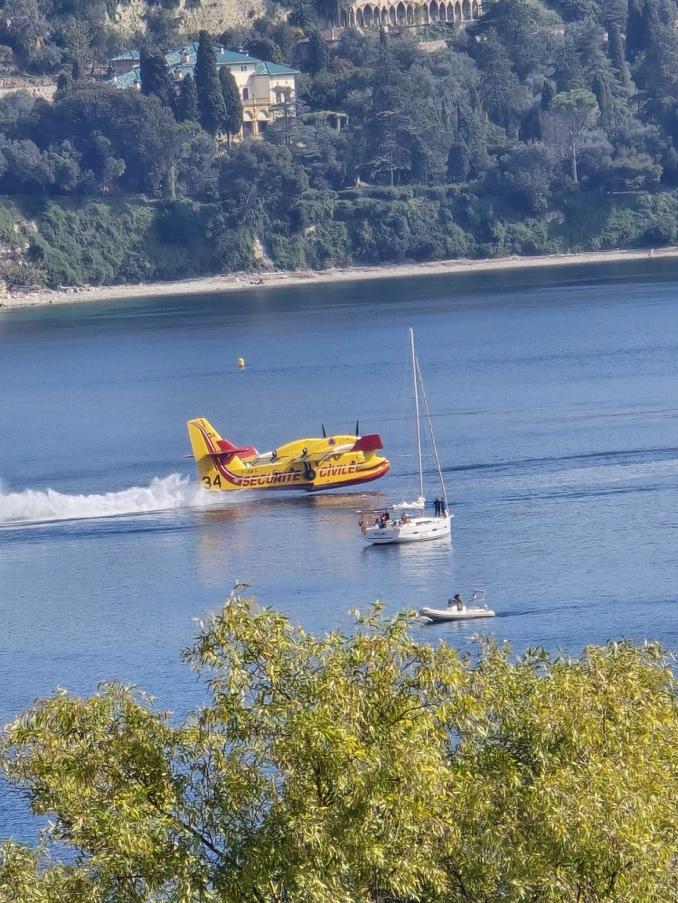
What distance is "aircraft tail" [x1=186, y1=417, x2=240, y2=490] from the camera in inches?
3637

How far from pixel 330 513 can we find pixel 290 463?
17.8 feet

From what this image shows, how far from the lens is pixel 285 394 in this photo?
5625 inches

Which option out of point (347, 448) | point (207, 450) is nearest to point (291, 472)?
point (347, 448)

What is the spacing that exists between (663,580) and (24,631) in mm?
24595

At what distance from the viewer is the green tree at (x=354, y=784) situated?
24281mm

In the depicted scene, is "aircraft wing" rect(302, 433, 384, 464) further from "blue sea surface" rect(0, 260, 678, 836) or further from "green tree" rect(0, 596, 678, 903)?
"green tree" rect(0, 596, 678, 903)

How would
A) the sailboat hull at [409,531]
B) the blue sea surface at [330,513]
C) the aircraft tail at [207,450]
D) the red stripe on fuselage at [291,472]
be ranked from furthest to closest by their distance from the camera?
the red stripe on fuselage at [291,472] → the aircraft tail at [207,450] → the sailboat hull at [409,531] → the blue sea surface at [330,513]

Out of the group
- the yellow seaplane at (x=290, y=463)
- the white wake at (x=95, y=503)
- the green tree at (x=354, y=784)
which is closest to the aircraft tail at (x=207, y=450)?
the yellow seaplane at (x=290, y=463)

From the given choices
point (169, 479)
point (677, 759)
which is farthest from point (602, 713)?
point (169, 479)

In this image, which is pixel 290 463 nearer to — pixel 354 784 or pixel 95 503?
pixel 95 503

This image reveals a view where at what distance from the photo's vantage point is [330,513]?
88688 millimetres

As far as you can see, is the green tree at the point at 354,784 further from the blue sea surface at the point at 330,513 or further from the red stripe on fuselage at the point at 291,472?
the red stripe on fuselage at the point at 291,472

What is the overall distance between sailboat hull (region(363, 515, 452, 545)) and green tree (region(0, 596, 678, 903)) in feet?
172

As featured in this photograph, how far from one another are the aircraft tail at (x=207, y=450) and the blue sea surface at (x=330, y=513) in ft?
3.18
